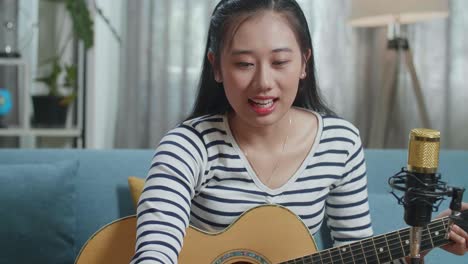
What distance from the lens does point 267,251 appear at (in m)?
1.18

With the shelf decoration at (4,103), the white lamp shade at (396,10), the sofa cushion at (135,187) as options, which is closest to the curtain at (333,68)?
→ the white lamp shade at (396,10)

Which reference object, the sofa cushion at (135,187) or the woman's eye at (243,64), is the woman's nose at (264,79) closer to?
the woman's eye at (243,64)

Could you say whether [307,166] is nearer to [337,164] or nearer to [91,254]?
[337,164]

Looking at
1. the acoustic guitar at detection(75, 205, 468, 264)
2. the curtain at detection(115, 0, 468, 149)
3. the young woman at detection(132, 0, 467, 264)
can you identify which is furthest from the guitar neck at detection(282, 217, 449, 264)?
the curtain at detection(115, 0, 468, 149)

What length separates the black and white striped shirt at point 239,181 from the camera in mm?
1129

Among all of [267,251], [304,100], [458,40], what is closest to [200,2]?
[458,40]

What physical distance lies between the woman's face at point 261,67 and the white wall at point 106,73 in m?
1.85

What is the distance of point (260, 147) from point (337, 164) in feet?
0.50

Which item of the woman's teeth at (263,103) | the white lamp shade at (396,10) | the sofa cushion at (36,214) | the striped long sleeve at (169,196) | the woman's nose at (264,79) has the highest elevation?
the white lamp shade at (396,10)

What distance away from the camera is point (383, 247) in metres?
1.09

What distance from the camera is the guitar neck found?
1.06 metres

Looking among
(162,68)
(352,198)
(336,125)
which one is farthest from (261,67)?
(162,68)

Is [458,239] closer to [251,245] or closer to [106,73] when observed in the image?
[251,245]

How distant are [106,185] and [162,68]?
1.59m
